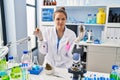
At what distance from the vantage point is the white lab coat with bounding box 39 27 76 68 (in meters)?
1.73

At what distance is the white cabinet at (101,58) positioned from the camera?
279 centimetres

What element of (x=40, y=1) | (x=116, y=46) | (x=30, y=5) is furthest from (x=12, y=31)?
(x=116, y=46)

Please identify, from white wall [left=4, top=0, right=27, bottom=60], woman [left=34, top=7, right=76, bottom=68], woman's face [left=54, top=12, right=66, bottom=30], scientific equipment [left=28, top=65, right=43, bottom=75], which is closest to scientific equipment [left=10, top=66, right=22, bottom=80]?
scientific equipment [left=28, top=65, right=43, bottom=75]

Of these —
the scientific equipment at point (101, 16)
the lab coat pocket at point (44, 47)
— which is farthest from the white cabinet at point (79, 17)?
the lab coat pocket at point (44, 47)

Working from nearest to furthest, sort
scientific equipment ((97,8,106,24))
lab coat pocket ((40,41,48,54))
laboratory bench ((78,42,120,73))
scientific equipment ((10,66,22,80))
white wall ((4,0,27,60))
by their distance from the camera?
1. scientific equipment ((10,66,22,80))
2. lab coat pocket ((40,41,48,54))
3. white wall ((4,0,27,60))
4. laboratory bench ((78,42,120,73))
5. scientific equipment ((97,8,106,24))

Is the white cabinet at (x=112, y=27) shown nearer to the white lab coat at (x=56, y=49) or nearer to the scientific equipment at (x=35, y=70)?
the white lab coat at (x=56, y=49)

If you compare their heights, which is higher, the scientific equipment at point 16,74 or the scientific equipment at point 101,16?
the scientific equipment at point 101,16

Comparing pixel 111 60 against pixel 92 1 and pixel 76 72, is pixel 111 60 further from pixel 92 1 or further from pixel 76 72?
pixel 76 72

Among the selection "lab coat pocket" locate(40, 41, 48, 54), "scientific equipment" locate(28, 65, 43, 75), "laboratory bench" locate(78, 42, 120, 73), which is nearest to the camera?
"scientific equipment" locate(28, 65, 43, 75)

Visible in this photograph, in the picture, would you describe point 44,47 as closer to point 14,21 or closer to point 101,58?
point 14,21

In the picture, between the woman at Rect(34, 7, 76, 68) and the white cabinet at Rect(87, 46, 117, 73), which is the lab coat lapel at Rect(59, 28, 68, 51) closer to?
the woman at Rect(34, 7, 76, 68)

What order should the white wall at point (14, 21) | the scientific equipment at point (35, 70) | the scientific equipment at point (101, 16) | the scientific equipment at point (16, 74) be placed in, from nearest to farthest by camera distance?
the scientific equipment at point (16, 74), the scientific equipment at point (35, 70), the white wall at point (14, 21), the scientific equipment at point (101, 16)

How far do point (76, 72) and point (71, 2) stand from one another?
2.40 meters

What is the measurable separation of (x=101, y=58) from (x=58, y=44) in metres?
1.44
